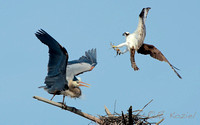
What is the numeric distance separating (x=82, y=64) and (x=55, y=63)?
2.13m

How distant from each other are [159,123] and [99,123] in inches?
65.8

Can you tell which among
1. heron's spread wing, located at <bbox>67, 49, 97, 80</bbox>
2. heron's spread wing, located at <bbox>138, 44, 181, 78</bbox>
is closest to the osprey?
heron's spread wing, located at <bbox>138, 44, 181, 78</bbox>

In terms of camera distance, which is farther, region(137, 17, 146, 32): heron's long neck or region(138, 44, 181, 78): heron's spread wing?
region(138, 44, 181, 78): heron's spread wing

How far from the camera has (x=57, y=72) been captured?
12.8 meters

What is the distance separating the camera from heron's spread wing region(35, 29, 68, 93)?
12.4 m

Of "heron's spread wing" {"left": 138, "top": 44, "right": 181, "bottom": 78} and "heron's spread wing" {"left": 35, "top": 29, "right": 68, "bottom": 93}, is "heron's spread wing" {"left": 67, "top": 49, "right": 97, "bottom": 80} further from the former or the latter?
"heron's spread wing" {"left": 138, "top": 44, "right": 181, "bottom": 78}

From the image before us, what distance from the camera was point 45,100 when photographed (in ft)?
38.4

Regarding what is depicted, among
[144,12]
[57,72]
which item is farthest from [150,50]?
[57,72]

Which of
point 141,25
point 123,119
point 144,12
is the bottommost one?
point 123,119

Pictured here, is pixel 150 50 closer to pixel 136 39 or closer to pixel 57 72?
pixel 136 39

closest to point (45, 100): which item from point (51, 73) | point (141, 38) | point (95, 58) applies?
point (51, 73)

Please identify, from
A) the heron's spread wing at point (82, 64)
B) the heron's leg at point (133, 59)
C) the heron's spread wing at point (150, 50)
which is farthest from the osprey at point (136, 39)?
the heron's spread wing at point (82, 64)

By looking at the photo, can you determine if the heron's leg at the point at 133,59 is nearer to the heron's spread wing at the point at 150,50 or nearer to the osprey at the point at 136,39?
the osprey at the point at 136,39

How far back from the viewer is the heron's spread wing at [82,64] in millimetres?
13972
